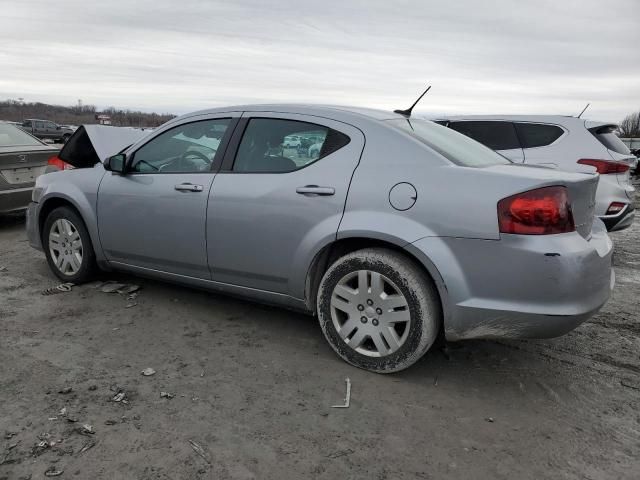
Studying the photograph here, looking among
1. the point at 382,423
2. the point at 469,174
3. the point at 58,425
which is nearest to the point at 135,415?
the point at 58,425

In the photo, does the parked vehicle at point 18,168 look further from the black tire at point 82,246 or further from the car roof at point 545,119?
the car roof at point 545,119

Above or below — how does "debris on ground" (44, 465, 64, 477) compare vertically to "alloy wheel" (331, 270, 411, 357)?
below

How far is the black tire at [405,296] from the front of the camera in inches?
115

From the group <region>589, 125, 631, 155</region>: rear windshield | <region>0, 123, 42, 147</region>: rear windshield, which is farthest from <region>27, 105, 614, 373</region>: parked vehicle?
<region>0, 123, 42, 147</region>: rear windshield

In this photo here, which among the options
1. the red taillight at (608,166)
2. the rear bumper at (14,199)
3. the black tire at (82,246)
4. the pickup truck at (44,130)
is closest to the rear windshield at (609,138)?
the red taillight at (608,166)

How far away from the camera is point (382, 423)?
2645 millimetres

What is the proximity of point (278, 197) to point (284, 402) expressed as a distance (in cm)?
126

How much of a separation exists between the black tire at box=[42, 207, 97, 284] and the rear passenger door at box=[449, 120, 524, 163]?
15.3ft

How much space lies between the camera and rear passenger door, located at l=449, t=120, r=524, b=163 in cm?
636

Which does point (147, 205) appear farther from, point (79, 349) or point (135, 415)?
point (135, 415)

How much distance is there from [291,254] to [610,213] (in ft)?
12.9

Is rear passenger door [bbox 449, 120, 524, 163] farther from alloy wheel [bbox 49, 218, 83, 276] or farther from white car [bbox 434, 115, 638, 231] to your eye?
alloy wheel [bbox 49, 218, 83, 276]

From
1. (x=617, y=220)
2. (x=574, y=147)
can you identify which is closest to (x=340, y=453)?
(x=617, y=220)

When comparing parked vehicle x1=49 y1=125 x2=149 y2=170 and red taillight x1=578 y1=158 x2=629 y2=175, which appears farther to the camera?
red taillight x1=578 y1=158 x2=629 y2=175
